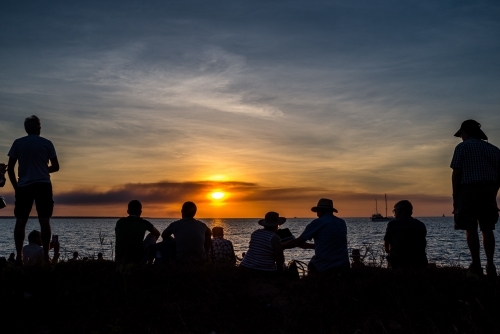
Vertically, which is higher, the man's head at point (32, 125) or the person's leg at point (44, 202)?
the man's head at point (32, 125)

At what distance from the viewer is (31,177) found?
30.6ft

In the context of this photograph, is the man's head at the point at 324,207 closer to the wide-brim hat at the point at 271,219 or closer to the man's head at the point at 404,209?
the wide-brim hat at the point at 271,219

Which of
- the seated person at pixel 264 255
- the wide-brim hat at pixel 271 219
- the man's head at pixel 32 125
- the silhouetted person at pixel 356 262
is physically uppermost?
the man's head at pixel 32 125

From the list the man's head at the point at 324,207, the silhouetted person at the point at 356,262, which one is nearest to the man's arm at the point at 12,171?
the man's head at the point at 324,207

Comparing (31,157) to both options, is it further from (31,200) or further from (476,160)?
(476,160)

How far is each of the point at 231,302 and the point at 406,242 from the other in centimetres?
374

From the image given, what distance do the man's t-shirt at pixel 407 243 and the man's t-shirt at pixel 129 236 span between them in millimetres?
4744

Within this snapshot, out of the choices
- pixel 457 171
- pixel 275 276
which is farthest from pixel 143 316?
pixel 457 171

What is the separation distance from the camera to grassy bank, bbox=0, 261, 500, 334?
22.9ft

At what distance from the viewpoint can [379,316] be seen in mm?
7320

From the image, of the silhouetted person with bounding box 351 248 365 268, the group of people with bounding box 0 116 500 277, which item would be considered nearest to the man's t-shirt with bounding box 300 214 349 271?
the group of people with bounding box 0 116 500 277

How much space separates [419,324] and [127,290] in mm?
4384

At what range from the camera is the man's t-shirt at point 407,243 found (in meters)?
9.39

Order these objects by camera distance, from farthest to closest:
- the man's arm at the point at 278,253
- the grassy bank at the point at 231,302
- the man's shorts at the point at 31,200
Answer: the man's shorts at the point at 31,200
the man's arm at the point at 278,253
the grassy bank at the point at 231,302
